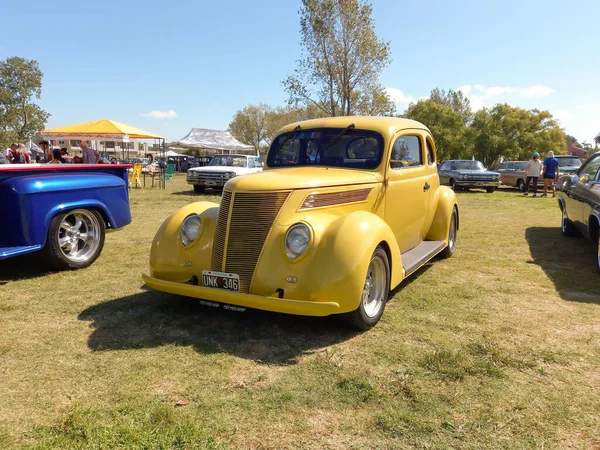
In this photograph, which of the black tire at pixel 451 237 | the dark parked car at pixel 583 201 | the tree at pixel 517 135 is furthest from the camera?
the tree at pixel 517 135

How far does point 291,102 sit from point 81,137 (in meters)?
16.0

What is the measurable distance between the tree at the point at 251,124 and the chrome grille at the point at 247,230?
61.3 m

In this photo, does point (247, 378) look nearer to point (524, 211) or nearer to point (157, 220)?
point (157, 220)

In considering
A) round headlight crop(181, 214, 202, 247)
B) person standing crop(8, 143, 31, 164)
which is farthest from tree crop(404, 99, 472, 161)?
round headlight crop(181, 214, 202, 247)

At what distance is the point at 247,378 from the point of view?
2965mm

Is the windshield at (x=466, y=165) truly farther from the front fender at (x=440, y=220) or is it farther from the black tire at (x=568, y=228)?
the front fender at (x=440, y=220)

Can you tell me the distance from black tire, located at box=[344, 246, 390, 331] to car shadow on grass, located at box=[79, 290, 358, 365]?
144 millimetres

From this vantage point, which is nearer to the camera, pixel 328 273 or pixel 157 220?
pixel 328 273

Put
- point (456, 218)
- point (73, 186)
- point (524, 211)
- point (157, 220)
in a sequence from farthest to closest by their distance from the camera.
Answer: point (524, 211) < point (157, 220) < point (456, 218) < point (73, 186)

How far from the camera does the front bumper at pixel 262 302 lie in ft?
10.8

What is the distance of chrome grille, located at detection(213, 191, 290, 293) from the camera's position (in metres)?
3.64

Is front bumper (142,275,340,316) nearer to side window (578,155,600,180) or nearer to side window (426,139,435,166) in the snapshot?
side window (426,139,435,166)

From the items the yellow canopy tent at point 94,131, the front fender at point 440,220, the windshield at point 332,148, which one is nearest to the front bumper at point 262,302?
the windshield at point 332,148

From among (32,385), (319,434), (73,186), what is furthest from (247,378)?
(73,186)
